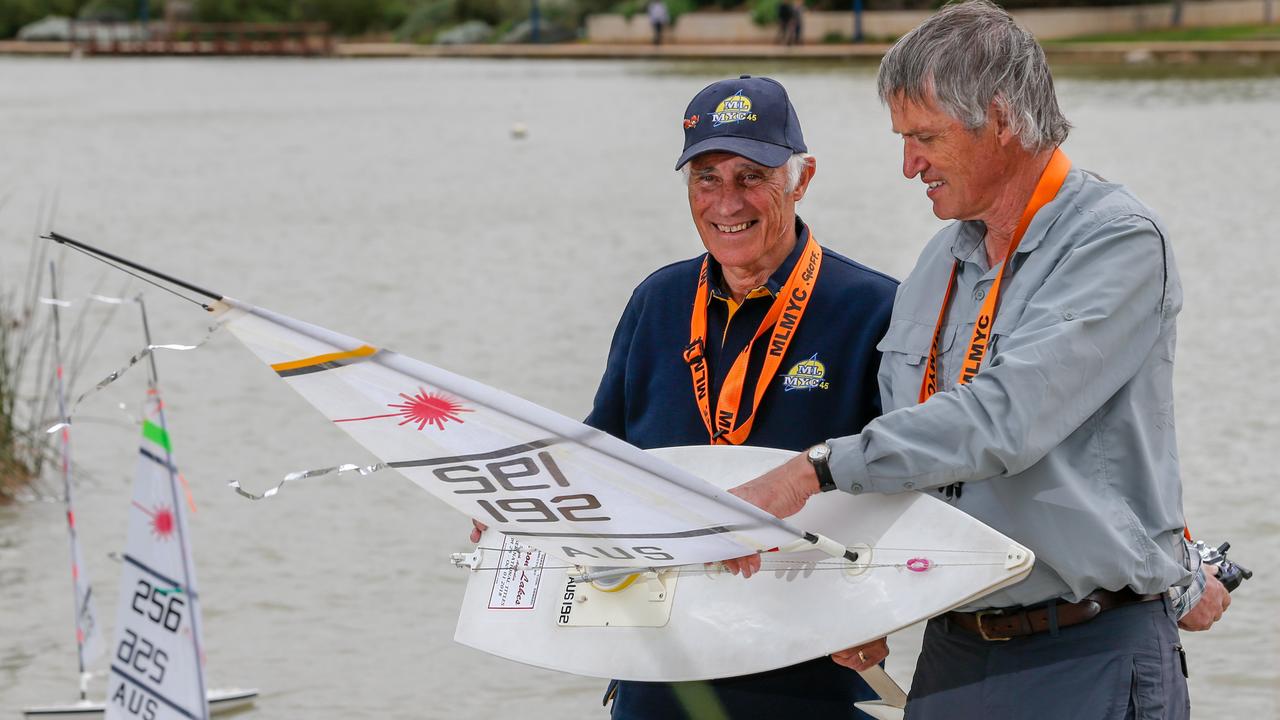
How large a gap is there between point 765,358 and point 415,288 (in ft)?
42.2

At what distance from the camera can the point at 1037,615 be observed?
2521 mm

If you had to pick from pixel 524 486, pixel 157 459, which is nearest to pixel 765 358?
pixel 524 486

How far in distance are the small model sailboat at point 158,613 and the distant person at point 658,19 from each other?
54.5 m

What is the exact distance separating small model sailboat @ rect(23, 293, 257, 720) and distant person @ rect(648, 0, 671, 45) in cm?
5448

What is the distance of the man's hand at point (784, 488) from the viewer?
8.23 feet

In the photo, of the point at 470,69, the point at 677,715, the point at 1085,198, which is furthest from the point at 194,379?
the point at 470,69

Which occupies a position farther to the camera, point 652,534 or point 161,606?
point 161,606

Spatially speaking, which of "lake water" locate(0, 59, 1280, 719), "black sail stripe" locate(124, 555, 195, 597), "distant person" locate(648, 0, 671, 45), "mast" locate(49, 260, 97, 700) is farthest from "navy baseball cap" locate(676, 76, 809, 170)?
"distant person" locate(648, 0, 671, 45)

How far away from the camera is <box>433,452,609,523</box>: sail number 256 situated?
8.80 ft

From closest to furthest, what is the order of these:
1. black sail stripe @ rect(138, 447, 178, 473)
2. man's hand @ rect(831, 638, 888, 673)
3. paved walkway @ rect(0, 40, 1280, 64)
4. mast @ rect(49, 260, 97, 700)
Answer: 1. man's hand @ rect(831, 638, 888, 673)
2. black sail stripe @ rect(138, 447, 178, 473)
3. mast @ rect(49, 260, 97, 700)
4. paved walkway @ rect(0, 40, 1280, 64)

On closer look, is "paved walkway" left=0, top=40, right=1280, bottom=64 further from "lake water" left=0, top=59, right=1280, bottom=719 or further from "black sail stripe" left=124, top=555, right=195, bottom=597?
"black sail stripe" left=124, top=555, right=195, bottom=597

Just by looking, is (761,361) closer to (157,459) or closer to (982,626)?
(982,626)

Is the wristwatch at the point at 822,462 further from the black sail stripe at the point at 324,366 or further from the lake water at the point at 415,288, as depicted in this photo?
the lake water at the point at 415,288

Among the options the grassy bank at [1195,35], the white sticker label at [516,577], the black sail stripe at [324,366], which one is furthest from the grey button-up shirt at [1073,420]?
the grassy bank at [1195,35]
